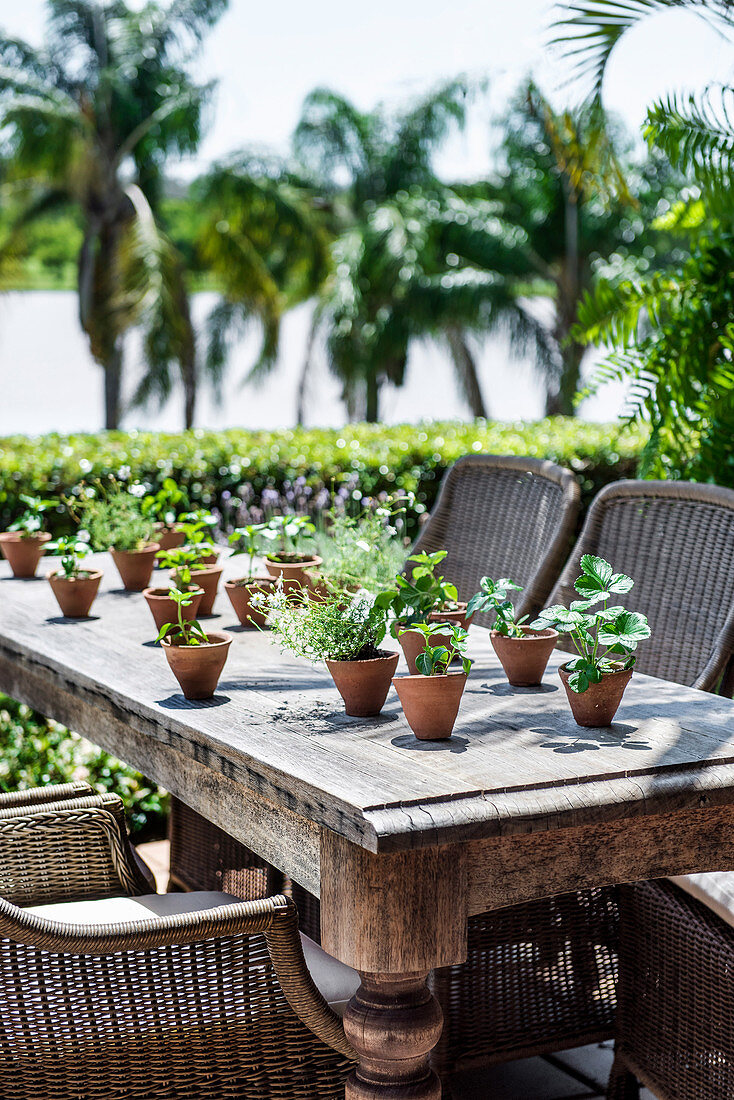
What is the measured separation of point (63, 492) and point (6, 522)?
24cm

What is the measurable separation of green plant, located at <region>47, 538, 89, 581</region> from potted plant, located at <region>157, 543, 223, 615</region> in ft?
0.54

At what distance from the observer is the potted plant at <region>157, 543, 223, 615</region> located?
2.33m

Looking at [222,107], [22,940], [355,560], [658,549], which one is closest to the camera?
[22,940]

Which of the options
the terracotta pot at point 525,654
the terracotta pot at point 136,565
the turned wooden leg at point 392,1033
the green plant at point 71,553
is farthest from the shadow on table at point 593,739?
the terracotta pot at point 136,565

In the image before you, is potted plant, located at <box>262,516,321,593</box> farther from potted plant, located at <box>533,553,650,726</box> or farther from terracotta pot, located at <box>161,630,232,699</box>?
potted plant, located at <box>533,553,650,726</box>

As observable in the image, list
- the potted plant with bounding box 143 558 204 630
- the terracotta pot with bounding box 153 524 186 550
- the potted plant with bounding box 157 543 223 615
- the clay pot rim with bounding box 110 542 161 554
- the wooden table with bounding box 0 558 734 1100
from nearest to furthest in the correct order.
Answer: the wooden table with bounding box 0 558 734 1100, the potted plant with bounding box 143 558 204 630, the potted plant with bounding box 157 543 223 615, the clay pot rim with bounding box 110 542 161 554, the terracotta pot with bounding box 153 524 186 550

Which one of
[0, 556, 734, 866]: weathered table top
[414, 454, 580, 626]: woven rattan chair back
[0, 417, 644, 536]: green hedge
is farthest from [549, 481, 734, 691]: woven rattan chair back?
[0, 417, 644, 536]: green hedge

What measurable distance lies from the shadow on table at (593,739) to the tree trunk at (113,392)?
45.2ft

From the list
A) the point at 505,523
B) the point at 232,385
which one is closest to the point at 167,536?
the point at 505,523

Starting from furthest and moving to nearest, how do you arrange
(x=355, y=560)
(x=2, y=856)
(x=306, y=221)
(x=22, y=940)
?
(x=306, y=221) → (x=355, y=560) → (x=2, y=856) → (x=22, y=940)

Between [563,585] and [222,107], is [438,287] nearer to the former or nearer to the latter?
[222,107]

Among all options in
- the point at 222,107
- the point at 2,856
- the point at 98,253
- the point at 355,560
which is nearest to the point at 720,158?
the point at 355,560

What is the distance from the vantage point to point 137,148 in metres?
14.9

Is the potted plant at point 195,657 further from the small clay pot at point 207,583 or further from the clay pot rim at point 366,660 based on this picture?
the small clay pot at point 207,583
